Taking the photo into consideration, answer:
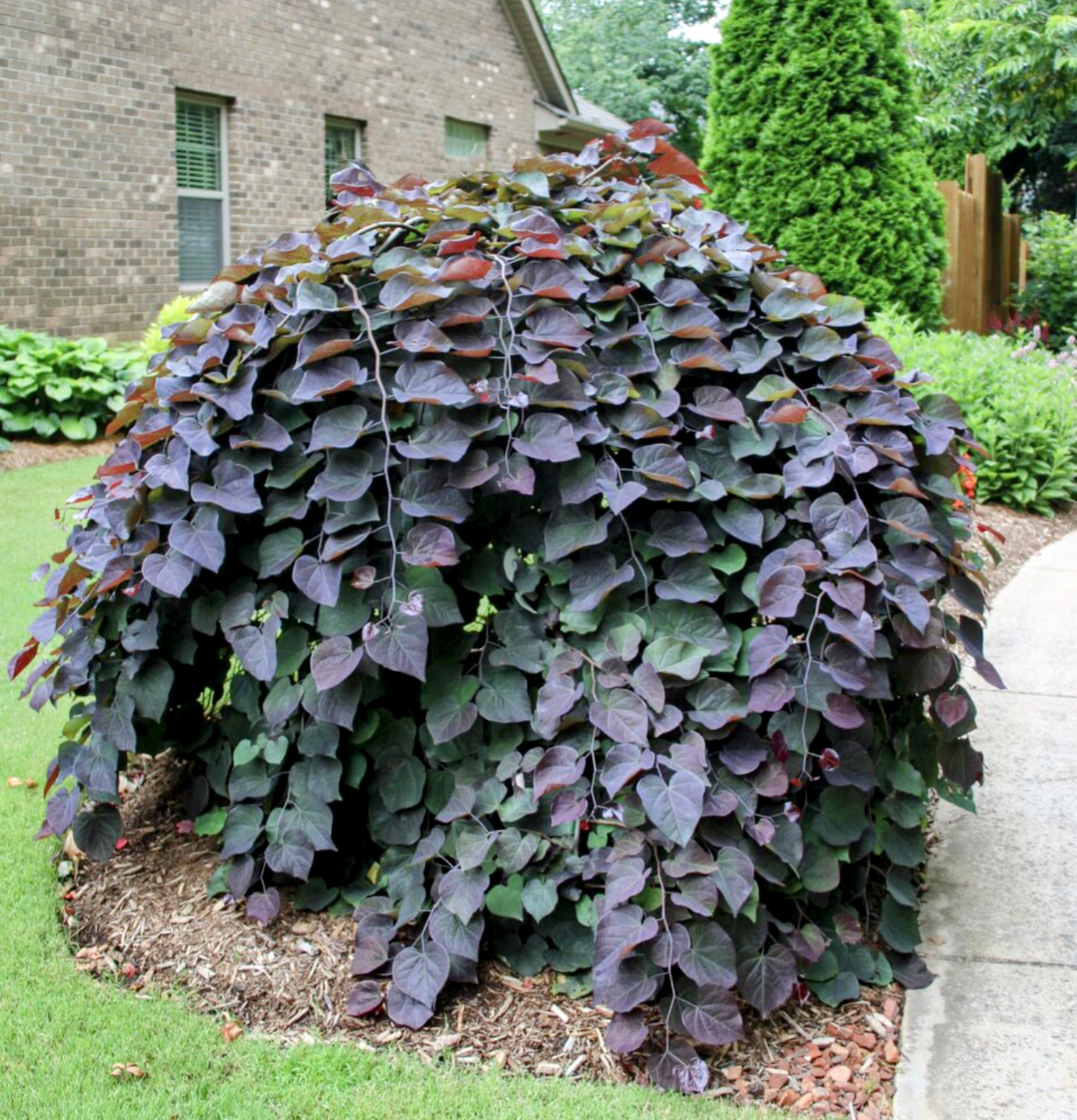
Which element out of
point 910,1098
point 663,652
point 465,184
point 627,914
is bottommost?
point 910,1098

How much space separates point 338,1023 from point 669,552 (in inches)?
47.5

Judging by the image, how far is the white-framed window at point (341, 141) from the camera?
14.5 m

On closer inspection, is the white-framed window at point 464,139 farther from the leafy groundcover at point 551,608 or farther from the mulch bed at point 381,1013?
the mulch bed at point 381,1013

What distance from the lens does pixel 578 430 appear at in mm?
2635

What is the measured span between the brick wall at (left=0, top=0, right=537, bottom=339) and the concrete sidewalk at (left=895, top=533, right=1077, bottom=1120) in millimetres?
9069

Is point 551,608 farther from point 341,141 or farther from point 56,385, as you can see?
point 341,141

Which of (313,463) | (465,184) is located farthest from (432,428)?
(465,184)

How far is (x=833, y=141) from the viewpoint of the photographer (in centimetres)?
862

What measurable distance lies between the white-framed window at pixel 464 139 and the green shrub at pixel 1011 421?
31.7 ft

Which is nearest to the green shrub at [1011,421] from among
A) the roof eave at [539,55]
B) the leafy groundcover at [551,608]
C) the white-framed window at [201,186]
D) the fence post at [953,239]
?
the fence post at [953,239]

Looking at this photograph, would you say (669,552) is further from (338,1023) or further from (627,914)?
(338,1023)

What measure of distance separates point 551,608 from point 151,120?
34.5 feet

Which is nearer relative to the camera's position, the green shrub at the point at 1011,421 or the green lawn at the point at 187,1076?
the green lawn at the point at 187,1076

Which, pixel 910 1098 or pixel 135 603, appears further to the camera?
pixel 135 603
